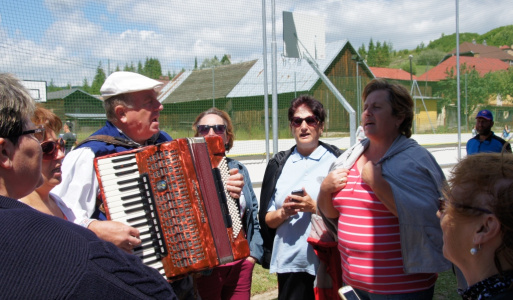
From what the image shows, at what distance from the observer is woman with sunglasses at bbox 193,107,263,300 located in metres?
3.02

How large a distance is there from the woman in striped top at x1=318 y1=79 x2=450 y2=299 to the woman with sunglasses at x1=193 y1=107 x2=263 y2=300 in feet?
2.68

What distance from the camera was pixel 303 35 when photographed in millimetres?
6422

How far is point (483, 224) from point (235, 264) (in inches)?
83.6

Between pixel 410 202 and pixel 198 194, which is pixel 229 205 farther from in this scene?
pixel 410 202

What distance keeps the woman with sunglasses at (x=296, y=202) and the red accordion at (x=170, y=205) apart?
0.81 meters

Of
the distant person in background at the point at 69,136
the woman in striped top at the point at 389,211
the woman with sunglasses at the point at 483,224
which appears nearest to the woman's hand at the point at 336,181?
the woman in striped top at the point at 389,211

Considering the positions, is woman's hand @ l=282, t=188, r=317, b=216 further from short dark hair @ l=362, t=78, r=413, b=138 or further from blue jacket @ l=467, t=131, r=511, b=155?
blue jacket @ l=467, t=131, r=511, b=155

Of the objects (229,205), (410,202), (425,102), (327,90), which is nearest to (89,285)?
(229,205)

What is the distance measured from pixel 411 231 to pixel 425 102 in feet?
26.7

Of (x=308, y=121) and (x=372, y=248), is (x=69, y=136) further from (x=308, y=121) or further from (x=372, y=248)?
(x=372, y=248)

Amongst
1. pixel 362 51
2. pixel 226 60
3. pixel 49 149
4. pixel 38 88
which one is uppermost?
pixel 362 51

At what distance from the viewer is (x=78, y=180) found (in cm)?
222

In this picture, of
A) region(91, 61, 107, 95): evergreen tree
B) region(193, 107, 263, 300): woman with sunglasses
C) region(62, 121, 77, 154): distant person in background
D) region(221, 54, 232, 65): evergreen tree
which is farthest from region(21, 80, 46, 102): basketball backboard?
region(221, 54, 232, 65): evergreen tree

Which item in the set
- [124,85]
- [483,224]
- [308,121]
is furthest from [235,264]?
[483,224]
